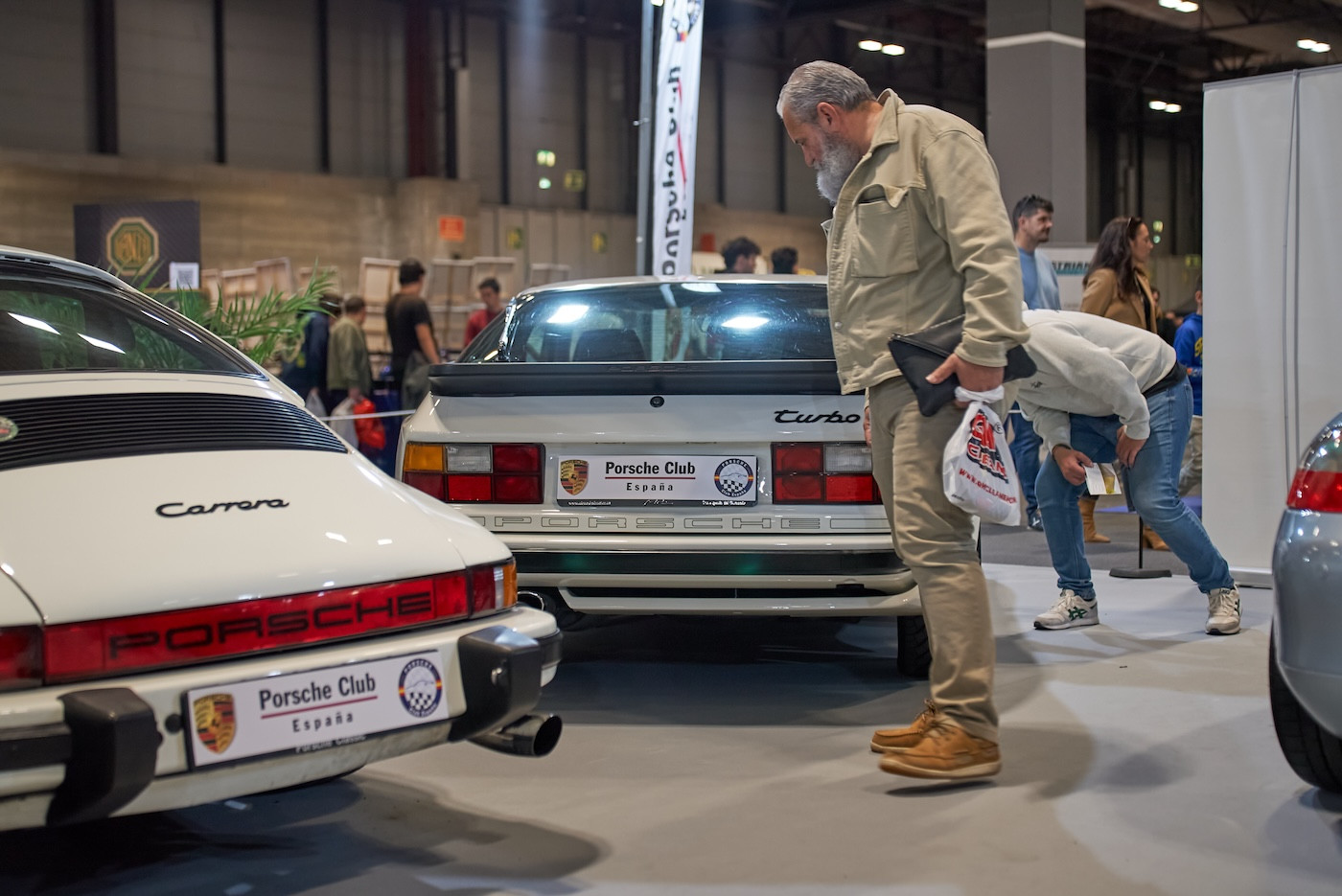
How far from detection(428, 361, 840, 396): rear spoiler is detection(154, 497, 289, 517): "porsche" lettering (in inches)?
54.7

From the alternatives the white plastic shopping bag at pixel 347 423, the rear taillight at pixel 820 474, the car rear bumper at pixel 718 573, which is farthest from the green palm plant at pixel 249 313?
the white plastic shopping bag at pixel 347 423

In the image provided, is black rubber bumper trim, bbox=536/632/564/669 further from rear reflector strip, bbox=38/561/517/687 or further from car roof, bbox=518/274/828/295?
car roof, bbox=518/274/828/295

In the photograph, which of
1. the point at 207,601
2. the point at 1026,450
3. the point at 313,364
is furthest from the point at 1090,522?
the point at 207,601

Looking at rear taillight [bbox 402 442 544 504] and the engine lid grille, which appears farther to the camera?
rear taillight [bbox 402 442 544 504]

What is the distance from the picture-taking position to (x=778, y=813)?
301cm

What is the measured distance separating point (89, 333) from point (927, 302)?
73.1 inches

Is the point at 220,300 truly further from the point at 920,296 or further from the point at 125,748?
the point at 125,748

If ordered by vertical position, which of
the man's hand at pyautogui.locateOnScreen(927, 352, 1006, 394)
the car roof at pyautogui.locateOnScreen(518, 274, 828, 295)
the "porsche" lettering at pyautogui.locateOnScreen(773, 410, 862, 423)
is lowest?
the "porsche" lettering at pyautogui.locateOnScreen(773, 410, 862, 423)

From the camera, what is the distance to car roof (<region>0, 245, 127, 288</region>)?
9.86ft

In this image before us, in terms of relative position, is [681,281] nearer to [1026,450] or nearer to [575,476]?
[575,476]

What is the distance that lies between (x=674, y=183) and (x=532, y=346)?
333 cm

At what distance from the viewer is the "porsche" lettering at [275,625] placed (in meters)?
2.16

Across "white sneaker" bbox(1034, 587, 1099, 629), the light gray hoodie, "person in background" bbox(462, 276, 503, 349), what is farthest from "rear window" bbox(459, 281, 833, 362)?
"person in background" bbox(462, 276, 503, 349)

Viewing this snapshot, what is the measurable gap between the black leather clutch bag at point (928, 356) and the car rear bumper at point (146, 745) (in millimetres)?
1177
